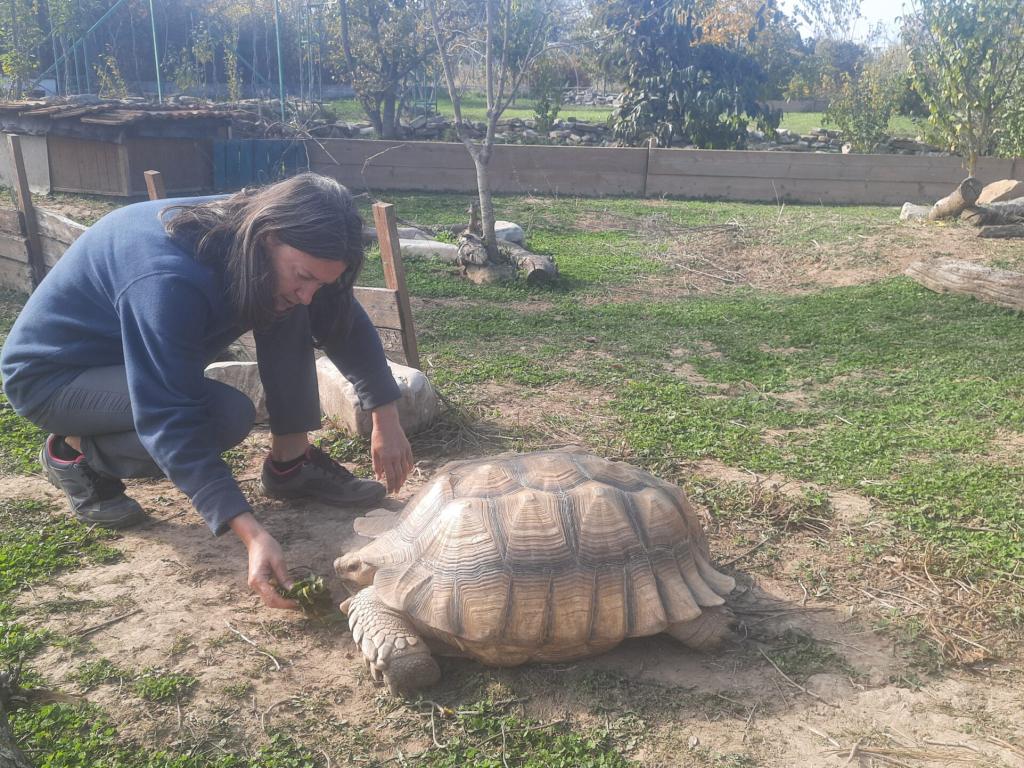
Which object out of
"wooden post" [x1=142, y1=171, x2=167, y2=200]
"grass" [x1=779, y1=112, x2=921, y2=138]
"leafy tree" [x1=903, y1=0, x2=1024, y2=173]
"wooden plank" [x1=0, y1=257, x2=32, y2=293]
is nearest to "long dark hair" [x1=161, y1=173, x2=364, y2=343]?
"wooden post" [x1=142, y1=171, x2=167, y2=200]

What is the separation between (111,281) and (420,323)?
3875 millimetres

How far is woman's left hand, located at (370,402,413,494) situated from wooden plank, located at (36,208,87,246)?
3543mm

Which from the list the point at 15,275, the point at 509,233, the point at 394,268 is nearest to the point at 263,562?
the point at 394,268

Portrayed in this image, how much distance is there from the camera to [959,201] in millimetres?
10016

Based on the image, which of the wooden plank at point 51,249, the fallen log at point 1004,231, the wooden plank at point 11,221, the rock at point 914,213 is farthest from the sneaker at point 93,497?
the rock at point 914,213

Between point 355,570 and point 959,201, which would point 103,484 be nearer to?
point 355,570

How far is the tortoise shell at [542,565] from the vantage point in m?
2.69

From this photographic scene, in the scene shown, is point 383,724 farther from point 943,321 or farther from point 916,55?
point 916,55

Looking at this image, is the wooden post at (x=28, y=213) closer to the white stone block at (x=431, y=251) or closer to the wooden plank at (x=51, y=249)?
the wooden plank at (x=51, y=249)

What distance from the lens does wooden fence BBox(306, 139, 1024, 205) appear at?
1317 centimetres

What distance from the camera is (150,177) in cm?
584

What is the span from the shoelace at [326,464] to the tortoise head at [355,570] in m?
0.93

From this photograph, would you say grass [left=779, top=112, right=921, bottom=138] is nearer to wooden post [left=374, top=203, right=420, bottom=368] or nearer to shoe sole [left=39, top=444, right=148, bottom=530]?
wooden post [left=374, top=203, right=420, bottom=368]

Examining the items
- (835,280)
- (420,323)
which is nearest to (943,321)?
(835,280)
